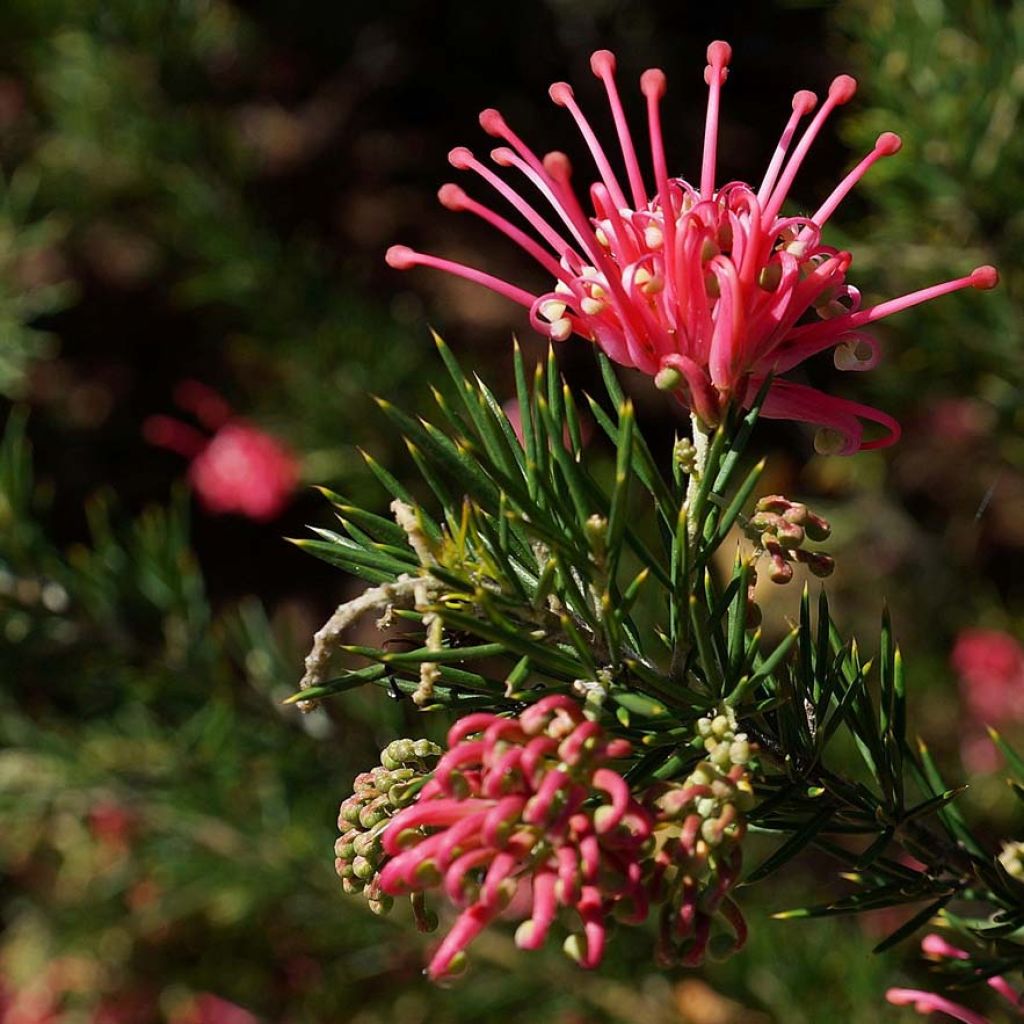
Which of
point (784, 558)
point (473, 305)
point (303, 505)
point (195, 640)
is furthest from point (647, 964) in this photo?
point (473, 305)

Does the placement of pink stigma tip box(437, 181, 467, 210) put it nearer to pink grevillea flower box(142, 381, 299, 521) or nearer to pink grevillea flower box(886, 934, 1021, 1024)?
pink grevillea flower box(886, 934, 1021, 1024)

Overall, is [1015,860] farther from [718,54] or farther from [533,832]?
[718,54]

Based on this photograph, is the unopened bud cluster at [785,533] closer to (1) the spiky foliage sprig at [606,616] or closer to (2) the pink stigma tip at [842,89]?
(1) the spiky foliage sprig at [606,616]

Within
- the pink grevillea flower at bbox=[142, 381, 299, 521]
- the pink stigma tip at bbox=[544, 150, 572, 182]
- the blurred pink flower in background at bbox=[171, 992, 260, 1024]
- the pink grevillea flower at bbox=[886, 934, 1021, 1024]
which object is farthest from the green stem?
the blurred pink flower in background at bbox=[171, 992, 260, 1024]

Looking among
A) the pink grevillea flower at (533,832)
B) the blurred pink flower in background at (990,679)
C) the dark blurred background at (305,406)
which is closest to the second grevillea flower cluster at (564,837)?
the pink grevillea flower at (533,832)

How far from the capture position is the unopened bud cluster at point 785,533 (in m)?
0.46

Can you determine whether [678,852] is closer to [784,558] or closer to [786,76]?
[784,558]

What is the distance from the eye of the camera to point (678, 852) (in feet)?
1.41

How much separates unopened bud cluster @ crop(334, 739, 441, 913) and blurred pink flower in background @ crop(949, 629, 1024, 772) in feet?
3.53

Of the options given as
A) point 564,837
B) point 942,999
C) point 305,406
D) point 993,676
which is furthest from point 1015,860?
point 305,406

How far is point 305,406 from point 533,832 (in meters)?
1.16

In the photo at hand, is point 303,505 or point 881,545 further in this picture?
point 303,505

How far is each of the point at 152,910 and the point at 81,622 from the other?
42 cm

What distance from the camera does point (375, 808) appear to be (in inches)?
18.4
